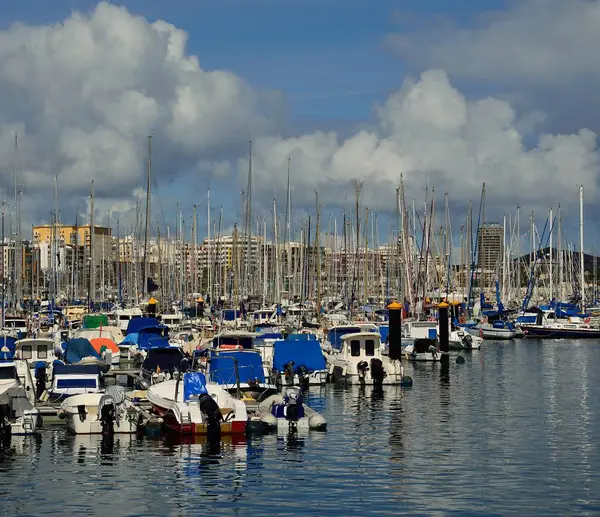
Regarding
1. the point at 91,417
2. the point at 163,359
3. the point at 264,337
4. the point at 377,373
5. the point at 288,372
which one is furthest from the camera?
the point at 264,337

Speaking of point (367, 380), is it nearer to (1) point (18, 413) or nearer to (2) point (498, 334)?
(1) point (18, 413)

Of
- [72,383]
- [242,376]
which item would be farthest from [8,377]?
[242,376]

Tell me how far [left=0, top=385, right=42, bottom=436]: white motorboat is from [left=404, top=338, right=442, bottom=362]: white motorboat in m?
43.2

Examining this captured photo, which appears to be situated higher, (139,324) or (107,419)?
(139,324)

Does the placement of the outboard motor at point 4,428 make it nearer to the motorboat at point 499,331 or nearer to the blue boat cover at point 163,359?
the blue boat cover at point 163,359

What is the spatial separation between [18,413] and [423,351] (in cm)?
4515

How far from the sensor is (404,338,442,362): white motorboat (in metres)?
83.9

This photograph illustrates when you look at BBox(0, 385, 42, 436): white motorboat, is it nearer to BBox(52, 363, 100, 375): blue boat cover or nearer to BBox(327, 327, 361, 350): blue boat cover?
BBox(52, 363, 100, 375): blue boat cover

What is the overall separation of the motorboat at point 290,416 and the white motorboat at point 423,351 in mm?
38751

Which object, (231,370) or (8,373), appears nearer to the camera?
(8,373)

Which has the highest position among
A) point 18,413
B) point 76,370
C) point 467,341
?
point 467,341

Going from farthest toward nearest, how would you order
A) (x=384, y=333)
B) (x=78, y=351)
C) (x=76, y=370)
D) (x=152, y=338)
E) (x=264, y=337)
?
(x=384, y=333) → (x=264, y=337) → (x=152, y=338) → (x=78, y=351) → (x=76, y=370)

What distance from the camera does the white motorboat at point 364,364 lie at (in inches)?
2505

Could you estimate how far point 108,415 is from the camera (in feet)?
141
